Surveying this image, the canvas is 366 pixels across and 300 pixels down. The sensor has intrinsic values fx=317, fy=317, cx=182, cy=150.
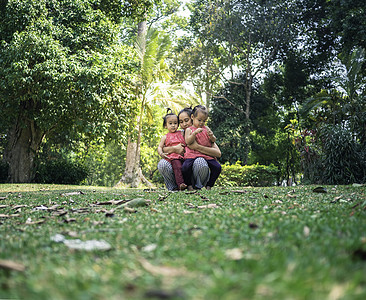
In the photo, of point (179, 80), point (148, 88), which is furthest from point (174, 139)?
point (179, 80)

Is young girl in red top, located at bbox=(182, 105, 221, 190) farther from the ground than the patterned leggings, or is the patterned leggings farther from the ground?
young girl in red top, located at bbox=(182, 105, 221, 190)

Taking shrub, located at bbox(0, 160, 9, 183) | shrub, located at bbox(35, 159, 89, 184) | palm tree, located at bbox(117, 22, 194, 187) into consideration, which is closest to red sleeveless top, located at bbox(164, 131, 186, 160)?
palm tree, located at bbox(117, 22, 194, 187)

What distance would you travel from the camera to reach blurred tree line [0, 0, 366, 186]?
35.5 ft

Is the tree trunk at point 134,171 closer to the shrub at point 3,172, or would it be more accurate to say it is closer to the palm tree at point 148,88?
the palm tree at point 148,88

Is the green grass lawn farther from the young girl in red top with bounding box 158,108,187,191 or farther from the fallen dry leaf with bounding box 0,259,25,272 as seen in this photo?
the young girl in red top with bounding box 158,108,187,191

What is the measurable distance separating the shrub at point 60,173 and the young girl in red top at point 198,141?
1055 cm

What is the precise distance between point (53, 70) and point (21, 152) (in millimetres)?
4913

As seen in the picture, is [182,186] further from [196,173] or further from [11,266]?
[11,266]

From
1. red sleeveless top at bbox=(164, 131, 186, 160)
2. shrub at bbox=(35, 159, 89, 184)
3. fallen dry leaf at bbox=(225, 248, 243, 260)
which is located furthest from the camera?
shrub at bbox=(35, 159, 89, 184)

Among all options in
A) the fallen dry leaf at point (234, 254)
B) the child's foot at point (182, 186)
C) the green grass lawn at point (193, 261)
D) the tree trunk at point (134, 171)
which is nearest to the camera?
the green grass lawn at point (193, 261)

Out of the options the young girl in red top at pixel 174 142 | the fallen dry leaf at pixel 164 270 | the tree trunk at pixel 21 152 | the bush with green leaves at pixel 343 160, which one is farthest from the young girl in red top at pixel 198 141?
the tree trunk at pixel 21 152

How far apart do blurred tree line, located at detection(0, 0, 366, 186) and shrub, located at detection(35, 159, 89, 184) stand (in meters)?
0.06

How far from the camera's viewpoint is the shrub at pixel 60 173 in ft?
46.8

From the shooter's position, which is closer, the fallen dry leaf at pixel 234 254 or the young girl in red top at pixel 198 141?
the fallen dry leaf at pixel 234 254
